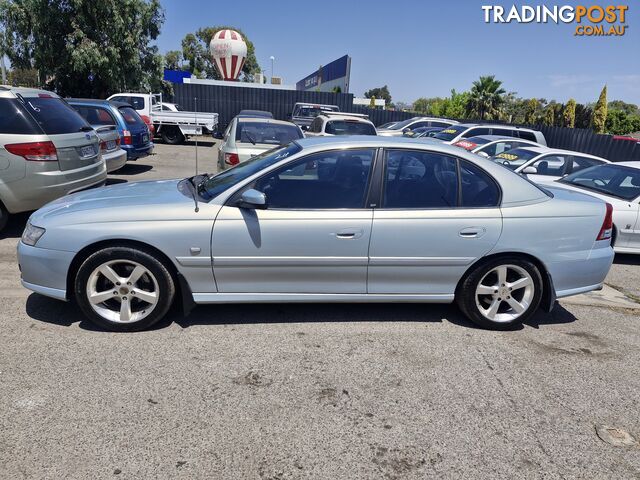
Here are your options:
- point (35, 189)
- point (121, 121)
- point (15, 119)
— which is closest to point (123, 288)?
point (35, 189)

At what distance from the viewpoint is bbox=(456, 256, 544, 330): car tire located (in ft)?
12.8

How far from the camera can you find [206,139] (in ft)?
73.6

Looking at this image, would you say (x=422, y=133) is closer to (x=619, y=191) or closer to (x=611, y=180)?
(x=611, y=180)

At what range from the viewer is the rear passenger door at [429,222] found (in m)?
3.74

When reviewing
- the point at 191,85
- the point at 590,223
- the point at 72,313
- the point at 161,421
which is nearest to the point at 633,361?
the point at 590,223

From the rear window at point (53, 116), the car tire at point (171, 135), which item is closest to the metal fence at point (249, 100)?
the car tire at point (171, 135)

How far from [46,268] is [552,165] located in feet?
26.8

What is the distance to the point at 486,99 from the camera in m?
39.5

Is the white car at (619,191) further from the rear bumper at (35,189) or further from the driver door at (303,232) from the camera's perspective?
the rear bumper at (35,189)

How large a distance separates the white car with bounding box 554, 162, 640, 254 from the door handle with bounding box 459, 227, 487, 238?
3524 mm

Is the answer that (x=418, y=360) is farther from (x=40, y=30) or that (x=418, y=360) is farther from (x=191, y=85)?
(x=191, y=85)

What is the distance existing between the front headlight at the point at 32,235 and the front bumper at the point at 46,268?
3cm

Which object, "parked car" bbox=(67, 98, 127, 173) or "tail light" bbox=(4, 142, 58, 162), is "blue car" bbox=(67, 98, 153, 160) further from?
"tail light" bbox=(4, 142, 58, 162)

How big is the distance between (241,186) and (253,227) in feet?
1.12
